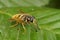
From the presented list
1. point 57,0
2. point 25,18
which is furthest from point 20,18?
point 57,0

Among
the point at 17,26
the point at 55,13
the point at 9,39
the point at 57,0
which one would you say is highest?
the point at 57,0

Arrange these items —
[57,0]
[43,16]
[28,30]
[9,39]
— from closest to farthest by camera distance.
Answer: [9,39] < [28,30] < [43,16] < [57,0]

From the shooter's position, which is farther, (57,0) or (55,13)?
(57,0)

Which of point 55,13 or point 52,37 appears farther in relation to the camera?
point 55,13

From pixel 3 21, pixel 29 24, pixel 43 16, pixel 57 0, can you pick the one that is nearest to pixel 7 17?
pixel 3 21

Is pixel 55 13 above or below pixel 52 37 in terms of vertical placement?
above

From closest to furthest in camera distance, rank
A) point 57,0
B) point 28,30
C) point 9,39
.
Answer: point 9,39 < point 28,30 < point 57,0

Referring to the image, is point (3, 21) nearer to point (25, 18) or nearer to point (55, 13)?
point (25, 18)

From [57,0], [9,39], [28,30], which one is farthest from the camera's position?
[57,0]

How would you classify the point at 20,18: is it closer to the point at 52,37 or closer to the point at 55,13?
the point at 52,37
